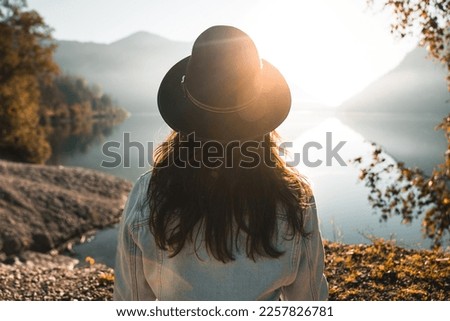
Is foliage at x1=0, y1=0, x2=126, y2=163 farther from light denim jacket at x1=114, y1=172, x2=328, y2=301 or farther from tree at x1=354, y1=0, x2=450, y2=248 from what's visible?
light denim jacket at x1=114, y1=172, x2=328, y2=301

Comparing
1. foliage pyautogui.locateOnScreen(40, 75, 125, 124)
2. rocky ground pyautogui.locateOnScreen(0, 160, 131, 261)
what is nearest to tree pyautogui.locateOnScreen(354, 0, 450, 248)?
rocky ground pyautogui.locateOnScreen(0, 160, 131, 261)

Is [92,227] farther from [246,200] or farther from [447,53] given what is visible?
[246,200]

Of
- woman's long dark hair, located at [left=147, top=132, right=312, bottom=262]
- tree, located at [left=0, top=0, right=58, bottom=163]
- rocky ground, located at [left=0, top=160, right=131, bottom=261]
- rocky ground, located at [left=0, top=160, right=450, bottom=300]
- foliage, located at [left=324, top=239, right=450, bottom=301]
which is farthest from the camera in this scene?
tree, located at [left=0, top=0, right=58, bottom=163]

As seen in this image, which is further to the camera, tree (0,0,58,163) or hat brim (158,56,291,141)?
tree (0,0,58,163)

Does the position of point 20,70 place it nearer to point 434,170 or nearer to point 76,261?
point 76,261

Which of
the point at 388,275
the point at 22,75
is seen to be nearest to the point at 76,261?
the point at 388,275

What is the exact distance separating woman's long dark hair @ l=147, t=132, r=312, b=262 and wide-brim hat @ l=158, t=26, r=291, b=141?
85 millimetres

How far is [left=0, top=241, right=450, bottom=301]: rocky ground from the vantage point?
5.65 meters

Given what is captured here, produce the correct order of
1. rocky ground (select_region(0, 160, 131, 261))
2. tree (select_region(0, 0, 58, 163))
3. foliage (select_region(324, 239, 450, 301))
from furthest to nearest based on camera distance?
tree (select_region(0, 0, 58, 163)) → rocky ground (select_region(0, 160, 131, 261)) → foliage (select_region(324, 239, 450, 301))

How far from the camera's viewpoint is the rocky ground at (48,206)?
14.0m

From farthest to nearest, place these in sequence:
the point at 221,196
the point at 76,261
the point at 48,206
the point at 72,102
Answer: the point at 72,102
the point at 48,206
the point at 76,261
the point at 221,196

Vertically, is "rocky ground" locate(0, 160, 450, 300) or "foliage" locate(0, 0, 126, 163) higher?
Result: "foliage" locate(0, 0, 126, 163)

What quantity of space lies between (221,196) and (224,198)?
0.06 ft

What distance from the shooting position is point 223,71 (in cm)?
206
